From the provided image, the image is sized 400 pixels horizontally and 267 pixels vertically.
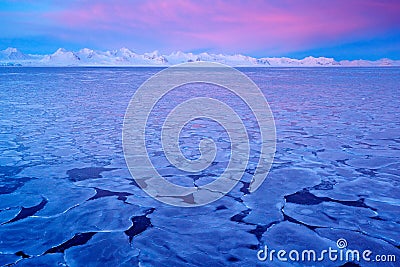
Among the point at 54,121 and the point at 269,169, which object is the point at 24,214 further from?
the point at 54,121

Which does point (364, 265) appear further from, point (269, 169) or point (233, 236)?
point (269, 169)

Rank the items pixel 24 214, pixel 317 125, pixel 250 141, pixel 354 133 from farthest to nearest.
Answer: pixel 317 125 < pixel 354 133 < pixel 250 141 < pixel 24 214

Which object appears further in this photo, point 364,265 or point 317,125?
point 317,125

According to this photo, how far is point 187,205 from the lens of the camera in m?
3.73

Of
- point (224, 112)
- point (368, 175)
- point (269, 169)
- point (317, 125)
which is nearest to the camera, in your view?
point (368, 175)

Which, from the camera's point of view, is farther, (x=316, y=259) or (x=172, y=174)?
(x=172, y=174)

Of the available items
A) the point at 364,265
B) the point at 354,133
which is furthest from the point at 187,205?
the point at 354,133

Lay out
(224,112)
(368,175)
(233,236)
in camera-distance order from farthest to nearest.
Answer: (224,112) < (368,175) < (233,236)

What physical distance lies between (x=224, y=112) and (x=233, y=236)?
7.70m

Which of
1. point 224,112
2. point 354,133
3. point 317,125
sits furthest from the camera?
point 224,112

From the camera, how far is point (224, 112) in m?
10.5

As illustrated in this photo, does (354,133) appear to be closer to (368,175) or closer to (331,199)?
(368,175)

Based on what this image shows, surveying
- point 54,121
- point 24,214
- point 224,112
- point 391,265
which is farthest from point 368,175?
point 54,121

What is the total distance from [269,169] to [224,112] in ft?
19.1
